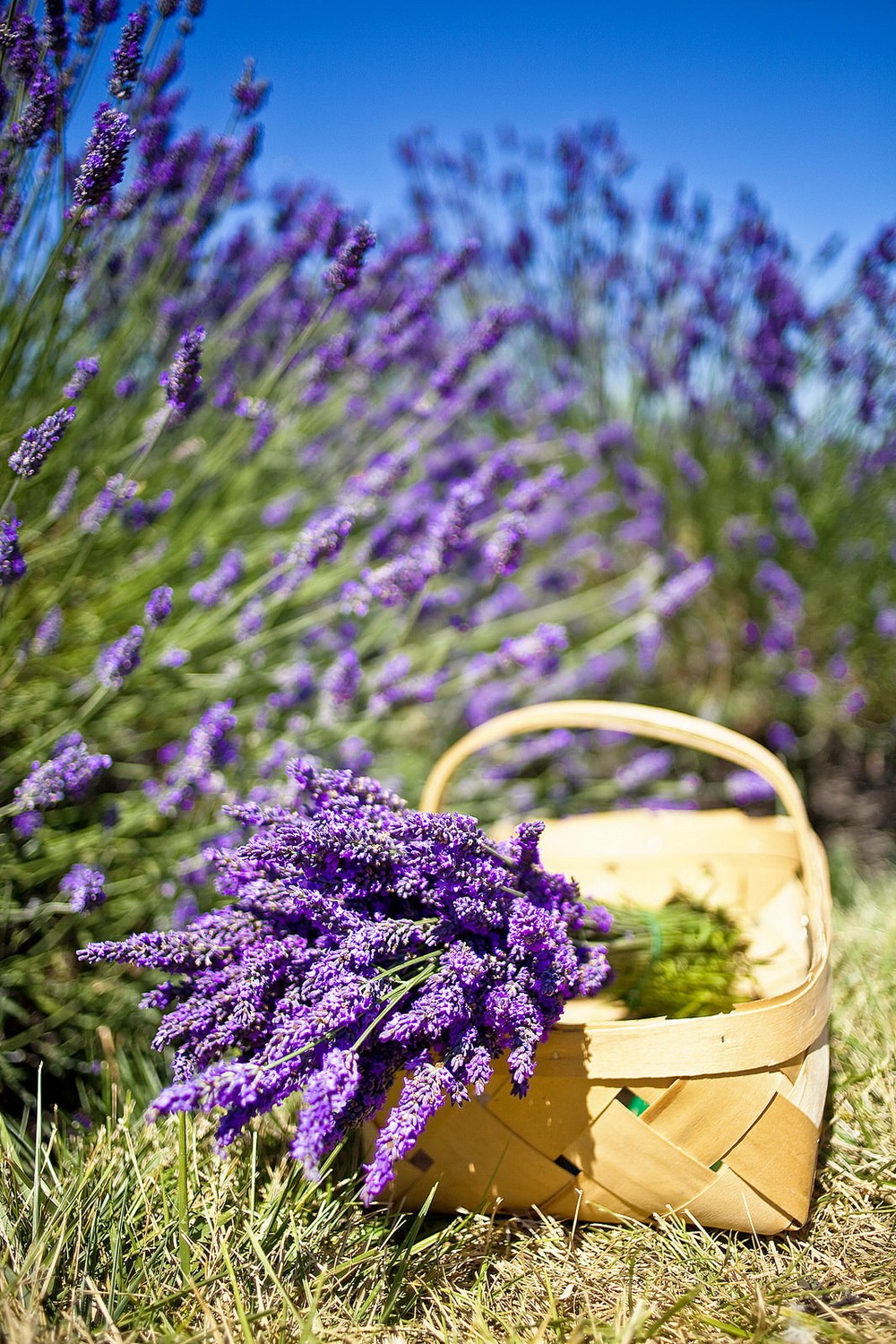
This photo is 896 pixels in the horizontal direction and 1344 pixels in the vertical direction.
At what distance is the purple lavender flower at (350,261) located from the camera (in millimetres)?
1275

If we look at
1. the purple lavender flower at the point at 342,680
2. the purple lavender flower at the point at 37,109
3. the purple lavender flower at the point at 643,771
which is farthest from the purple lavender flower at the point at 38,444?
the purple lavender flower at the point at 643,771

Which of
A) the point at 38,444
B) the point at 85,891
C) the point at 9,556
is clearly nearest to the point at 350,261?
the point at 38,444

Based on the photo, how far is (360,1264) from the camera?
3.27 ft

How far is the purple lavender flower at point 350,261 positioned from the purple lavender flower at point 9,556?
60cm

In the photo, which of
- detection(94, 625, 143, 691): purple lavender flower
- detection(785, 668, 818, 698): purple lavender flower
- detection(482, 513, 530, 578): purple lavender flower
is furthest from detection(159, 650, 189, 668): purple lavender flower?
detection(785, 668, 818, 698): purple lavender flower

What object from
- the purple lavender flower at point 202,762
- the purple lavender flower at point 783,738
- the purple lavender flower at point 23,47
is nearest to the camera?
the purple lavender flower at point 23,47

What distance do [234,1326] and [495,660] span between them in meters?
1.11

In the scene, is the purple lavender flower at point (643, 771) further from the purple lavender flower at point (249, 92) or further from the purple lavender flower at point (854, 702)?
the purple lavender flower at point (249, 92)

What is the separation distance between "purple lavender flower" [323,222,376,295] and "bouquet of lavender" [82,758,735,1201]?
75 cm

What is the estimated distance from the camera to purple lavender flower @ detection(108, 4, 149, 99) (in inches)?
44.8

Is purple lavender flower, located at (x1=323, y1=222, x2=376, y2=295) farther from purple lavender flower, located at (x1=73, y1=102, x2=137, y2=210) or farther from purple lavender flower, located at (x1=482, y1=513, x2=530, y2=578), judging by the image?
purple lavender flower, located at (x1=482, y1=513, x2=530, y2=578)

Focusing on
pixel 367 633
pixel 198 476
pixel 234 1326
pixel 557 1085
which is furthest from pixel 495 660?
pixel 234 1326

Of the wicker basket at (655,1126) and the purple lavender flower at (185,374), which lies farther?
the purple lavender flower at (185,374)

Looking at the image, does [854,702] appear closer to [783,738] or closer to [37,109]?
[783,738]
